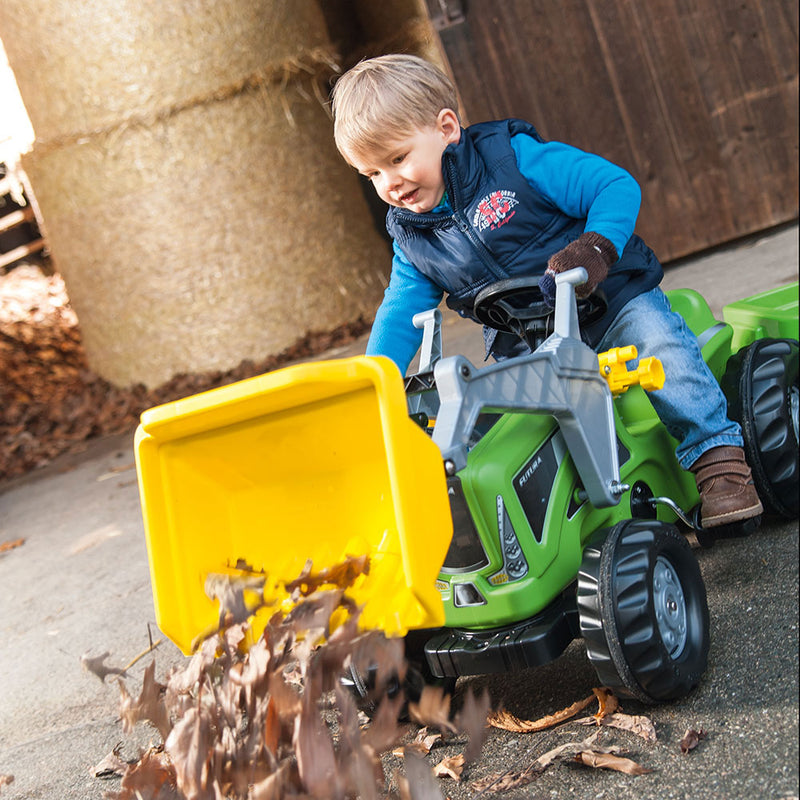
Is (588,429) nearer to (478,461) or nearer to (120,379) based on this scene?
(478,461)

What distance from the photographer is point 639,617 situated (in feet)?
5.49

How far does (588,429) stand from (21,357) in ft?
17.0

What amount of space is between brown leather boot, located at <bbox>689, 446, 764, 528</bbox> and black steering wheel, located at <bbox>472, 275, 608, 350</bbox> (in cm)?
38

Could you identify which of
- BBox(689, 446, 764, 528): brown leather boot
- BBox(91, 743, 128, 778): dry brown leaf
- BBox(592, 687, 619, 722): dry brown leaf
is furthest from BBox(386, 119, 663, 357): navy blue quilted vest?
BBox(91, 743, 128, 778): dry brown leaf

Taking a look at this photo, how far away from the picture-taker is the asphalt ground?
159 centimetres

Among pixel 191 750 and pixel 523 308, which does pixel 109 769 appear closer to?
pixel 191 750

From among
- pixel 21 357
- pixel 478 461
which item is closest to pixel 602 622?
pixel 478 461

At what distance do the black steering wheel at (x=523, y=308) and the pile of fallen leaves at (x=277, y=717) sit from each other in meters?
0.73

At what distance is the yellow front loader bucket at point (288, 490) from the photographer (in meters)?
1.58

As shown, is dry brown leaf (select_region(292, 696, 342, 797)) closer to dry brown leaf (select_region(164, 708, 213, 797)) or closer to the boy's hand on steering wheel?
dry brown leaf (select_region(164, 708, 213, 797))

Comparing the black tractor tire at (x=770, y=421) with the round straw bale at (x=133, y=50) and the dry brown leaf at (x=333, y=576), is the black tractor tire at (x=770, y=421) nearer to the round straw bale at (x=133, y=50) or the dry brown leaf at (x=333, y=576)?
the dry brown leaf at (x=333, y=576)

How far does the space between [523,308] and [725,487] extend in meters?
0.55

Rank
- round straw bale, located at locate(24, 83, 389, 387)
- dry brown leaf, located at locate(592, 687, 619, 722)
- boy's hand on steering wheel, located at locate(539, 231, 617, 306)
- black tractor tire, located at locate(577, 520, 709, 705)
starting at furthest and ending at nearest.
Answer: round straw bale, located at locate(24, 83, 389, 387) → boy's hand on steering wheel, located at locate(539, 231, 617, 306) → dry brown leaf, located at locate(592, 687, 619, 722) → black tractor tire, located at locate(577, 520, 709, 705)

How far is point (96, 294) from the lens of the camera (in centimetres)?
549
